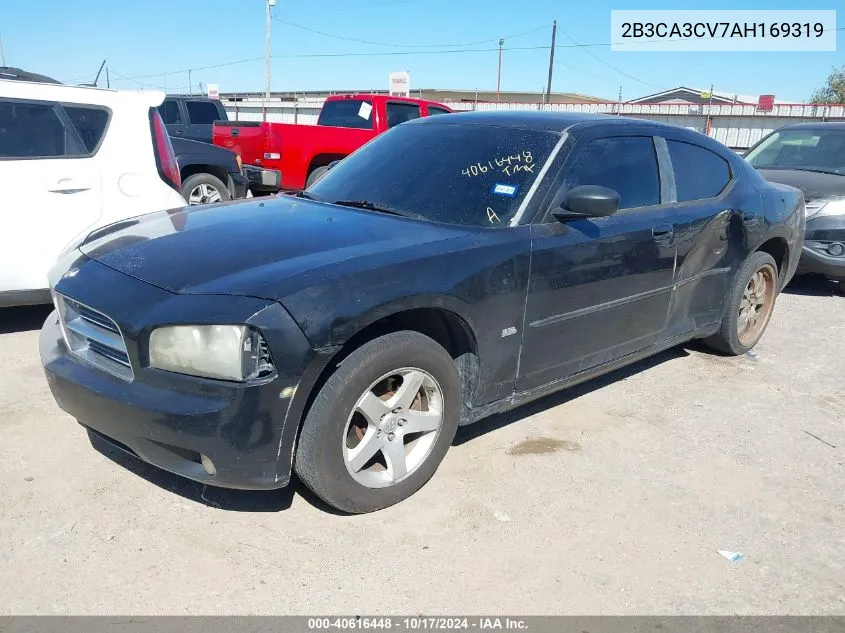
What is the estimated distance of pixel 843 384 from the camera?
192 inches

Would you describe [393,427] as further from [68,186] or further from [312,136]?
[312,136]

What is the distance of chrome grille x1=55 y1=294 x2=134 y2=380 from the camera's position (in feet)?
8.96

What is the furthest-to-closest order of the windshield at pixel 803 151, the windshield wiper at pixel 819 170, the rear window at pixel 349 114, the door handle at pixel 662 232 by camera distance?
the rear window at pixel 349 114, the windshield at pixel 803 151, the windshield wiper at pixel 819 170, the door handle at pixel 662 232

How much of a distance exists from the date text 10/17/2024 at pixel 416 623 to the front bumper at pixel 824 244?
6.12 m

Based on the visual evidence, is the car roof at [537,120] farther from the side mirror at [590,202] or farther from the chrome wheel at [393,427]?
the chrome wheel at [393,427]

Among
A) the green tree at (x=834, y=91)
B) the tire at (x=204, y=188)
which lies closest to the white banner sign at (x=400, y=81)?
the tire at (x=204, y=188)

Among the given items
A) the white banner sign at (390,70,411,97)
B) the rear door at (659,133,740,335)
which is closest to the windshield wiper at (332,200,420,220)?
the rear door at (659,133,740,335)

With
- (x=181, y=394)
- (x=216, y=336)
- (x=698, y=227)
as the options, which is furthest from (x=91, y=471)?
(x=698, y=227)

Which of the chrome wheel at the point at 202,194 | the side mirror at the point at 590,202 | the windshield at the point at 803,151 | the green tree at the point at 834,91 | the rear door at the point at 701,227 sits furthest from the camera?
the green tree at the point at 834,91

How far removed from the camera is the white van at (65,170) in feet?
15.6

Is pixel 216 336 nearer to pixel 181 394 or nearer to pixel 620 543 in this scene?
pixel 181 394

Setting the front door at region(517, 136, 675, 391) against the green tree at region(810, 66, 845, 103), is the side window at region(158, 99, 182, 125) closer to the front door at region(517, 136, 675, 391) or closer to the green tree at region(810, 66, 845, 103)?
the front door at region(517, 136, 675, 391)

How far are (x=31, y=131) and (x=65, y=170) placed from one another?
37 cm

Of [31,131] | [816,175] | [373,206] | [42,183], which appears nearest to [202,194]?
[31,131]
